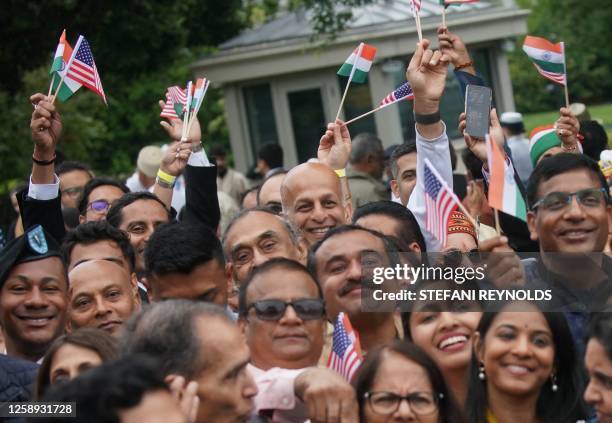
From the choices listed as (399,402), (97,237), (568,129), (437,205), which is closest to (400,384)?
(399,402)

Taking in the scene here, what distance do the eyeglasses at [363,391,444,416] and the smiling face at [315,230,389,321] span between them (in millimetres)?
1049

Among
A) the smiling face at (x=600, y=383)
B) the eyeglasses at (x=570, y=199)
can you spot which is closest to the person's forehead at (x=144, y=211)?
the eyeglasses at (x=570, y=199)

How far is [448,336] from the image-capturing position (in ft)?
17.5

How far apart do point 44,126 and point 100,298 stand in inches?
53.2

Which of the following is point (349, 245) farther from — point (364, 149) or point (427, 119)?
point (364, 149)

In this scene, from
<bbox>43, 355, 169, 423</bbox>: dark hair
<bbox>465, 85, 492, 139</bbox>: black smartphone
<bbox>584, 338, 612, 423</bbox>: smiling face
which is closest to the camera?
<bbox>43, 355, 169, 423</bbox>: dark hair

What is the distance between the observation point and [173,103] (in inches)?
330

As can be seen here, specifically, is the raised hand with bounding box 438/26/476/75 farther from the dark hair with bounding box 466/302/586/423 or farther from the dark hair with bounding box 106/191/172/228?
the dark hair with bounding box 466/302/586/423

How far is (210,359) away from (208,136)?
80.7ft

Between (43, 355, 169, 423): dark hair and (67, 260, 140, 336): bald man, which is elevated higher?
(67, 260, 140, 336): bald man

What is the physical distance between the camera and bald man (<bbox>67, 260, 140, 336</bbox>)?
6.12 m

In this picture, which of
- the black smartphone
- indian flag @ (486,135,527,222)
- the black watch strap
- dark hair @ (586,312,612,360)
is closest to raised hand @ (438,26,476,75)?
the black watch strap

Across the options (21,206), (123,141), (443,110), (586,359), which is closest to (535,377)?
(586,359)

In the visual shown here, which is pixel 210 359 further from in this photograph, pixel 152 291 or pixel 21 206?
pixel 21 206
